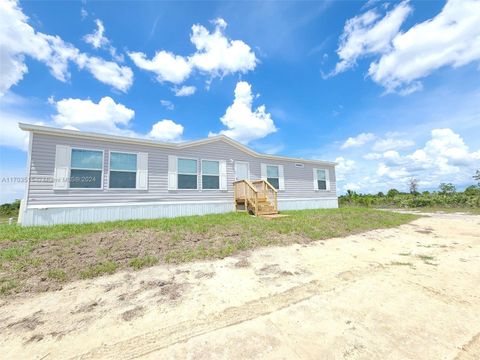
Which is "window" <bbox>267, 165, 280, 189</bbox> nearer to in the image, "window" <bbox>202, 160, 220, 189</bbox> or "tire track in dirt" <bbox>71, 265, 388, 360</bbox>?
"window" <bbox>202, 160, 220, 189</bbox>

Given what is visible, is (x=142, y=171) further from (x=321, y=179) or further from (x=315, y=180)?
(x=321, y=179)

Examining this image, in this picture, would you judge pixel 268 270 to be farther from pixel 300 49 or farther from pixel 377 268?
pixel 300 49

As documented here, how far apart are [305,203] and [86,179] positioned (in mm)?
11144

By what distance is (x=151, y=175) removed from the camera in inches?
363

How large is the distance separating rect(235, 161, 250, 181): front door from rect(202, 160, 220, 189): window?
110cm

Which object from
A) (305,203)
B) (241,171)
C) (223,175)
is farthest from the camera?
(305,203)

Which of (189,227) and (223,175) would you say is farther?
(223,175)

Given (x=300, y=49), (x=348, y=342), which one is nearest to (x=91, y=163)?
(x=348, y=342)

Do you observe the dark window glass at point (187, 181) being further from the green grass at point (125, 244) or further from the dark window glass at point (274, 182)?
the dark window glass at point (274, 182)

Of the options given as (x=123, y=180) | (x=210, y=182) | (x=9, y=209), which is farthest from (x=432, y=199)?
(x=9, y=209)

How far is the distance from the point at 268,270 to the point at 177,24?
9431 millimetres

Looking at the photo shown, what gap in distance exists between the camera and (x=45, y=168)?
7.39 metres

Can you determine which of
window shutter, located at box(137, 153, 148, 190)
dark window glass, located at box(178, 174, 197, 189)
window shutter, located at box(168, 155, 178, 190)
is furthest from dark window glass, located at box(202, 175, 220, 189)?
window shutter, located at box(137, 153, 148, 190)

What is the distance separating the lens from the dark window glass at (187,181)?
995 cm
